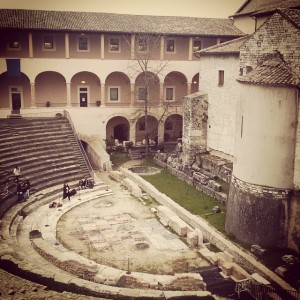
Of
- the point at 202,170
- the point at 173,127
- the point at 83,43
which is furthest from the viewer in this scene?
the point at 173,127

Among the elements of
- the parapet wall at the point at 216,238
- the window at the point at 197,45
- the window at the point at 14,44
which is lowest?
the parapet wall at the point at 216,238

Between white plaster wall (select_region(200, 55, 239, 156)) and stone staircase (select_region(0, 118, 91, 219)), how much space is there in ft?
32.7

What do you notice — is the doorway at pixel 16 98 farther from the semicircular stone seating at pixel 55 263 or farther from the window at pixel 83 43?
the semicircular stone seating at pixel 55 263

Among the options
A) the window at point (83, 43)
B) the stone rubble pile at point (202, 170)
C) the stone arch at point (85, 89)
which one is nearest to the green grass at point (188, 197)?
the stone rubble pile at point (202, 170)

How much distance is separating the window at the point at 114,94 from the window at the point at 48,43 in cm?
675

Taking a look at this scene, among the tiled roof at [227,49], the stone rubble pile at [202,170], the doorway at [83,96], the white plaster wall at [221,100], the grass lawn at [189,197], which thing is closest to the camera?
the grass lawn at [189,197]

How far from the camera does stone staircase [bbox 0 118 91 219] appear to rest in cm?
2390

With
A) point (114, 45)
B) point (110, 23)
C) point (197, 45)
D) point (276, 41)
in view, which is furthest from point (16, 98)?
point (276, 41)

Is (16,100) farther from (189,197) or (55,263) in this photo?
(55,263)

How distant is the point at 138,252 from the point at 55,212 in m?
6.36

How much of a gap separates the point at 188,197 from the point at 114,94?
685 inches

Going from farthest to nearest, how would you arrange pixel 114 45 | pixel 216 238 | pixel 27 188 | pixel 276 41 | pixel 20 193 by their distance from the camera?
pixel 114 45 → pixel 27 188 → pixel 20 193 → pixel 276 41 → pixel 216 238

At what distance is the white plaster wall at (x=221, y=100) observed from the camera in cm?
2802

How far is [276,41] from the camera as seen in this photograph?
18969mm
